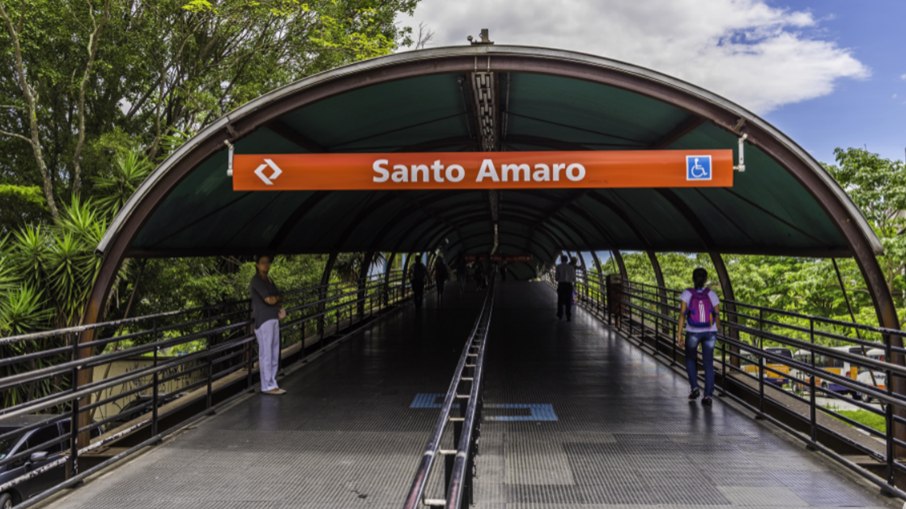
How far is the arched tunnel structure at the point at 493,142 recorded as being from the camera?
237 inches

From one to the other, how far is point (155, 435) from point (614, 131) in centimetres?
613

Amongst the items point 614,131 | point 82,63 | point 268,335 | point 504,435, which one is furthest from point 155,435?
point 82,63

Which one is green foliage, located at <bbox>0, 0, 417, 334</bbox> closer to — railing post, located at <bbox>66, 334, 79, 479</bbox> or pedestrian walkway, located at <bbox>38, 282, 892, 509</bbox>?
pedestrian walkway, located at <bbox>38, 282, 892, 509</bbox>

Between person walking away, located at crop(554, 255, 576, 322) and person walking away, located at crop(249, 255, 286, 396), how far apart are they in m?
7.61

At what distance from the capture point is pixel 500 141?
10234 mm

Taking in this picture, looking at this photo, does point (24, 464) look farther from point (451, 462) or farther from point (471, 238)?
point (471, 238)

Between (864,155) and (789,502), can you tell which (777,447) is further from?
(864,155)

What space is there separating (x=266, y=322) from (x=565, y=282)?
28.0 feet

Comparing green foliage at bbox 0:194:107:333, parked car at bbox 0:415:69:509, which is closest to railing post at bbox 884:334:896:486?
parked car at bbox 0:415:69:509

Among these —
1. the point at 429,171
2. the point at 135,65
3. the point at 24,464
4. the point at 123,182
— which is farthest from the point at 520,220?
the point at 24,464

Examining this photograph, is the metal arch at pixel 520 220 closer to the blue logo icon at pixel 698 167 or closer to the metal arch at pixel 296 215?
the metal arch at pixel 296 215

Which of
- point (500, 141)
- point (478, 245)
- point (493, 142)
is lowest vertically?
point (478, 245)

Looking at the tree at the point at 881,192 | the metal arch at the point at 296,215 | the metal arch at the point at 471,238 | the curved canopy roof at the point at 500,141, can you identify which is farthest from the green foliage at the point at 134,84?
the metal arch at the point at 471,238

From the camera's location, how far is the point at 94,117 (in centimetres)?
1666
